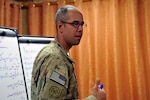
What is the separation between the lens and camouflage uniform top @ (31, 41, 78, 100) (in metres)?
1.06

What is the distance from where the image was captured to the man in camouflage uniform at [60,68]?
3.50 ft

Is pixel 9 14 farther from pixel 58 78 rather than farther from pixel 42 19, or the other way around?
pixel 58 78

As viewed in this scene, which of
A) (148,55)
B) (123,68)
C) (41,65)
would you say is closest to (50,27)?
(123,68)

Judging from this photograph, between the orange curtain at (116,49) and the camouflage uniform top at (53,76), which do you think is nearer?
the camouflage uniform top at (53,76)

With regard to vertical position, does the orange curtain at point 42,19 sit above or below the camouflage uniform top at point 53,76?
above

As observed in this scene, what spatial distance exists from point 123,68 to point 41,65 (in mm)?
1922

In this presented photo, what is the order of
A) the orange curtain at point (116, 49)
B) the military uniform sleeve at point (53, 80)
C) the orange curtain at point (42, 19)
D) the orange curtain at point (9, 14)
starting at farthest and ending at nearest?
the orange curtain at point (42, 19)
the orange curtain at point (9, 14)
the orange curtain at point (116, 49)
the military uniform sleeve at point (53, 80)

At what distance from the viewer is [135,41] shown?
2.81 metres

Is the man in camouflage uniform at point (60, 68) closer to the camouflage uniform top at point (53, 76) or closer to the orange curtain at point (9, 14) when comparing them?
the camouflage uniform top at point (53, 76)

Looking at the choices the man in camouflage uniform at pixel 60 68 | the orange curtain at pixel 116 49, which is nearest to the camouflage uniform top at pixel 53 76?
the man in camouflage uniform at pixel 60 68

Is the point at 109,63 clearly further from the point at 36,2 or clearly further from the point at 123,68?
the point at 36,2

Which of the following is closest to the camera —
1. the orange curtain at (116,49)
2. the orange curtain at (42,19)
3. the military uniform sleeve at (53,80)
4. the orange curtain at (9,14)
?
the military uniform sleeve at (53,80)

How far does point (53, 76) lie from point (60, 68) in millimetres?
63

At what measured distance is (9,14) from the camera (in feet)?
10.5
